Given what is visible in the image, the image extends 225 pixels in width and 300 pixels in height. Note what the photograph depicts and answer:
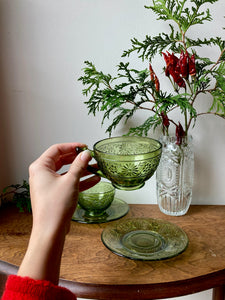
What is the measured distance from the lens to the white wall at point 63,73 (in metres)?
1.07

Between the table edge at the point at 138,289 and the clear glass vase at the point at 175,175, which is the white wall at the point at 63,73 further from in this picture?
the table edge at the point at 138,289

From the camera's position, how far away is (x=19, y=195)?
122 centimetres

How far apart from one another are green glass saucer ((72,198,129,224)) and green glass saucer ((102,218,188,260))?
0.05 metres

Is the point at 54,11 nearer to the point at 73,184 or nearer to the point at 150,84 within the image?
the point at 150,84

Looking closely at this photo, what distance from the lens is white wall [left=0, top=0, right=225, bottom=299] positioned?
107 cm

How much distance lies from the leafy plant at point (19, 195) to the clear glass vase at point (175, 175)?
0.48 metres

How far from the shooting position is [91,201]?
1.09 m

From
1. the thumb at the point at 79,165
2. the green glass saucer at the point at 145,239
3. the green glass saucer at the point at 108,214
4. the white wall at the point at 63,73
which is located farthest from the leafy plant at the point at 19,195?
the thumb at the point at 79,165

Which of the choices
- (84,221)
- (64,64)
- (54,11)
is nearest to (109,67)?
(64,64)

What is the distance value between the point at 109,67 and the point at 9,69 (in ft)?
1.16

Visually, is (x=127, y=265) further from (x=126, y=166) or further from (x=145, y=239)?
(x=126, y=166)

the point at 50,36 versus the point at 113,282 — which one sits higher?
the point at 50,36

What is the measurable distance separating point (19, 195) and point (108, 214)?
1.17 feet

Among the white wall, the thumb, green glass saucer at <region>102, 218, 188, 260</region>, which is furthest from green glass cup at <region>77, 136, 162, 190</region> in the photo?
the white wall
